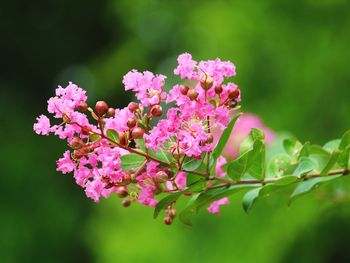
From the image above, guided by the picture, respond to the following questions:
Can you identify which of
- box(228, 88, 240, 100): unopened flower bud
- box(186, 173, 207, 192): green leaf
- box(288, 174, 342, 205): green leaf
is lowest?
box(288, 174, 342, 205): green leaf

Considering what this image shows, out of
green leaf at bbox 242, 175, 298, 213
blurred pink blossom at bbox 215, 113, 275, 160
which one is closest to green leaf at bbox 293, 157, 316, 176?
green leaf at bbox 242, 175, 298, 213

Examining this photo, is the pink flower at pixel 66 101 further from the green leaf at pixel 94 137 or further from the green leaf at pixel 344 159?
the green leaf at pixel 344 159

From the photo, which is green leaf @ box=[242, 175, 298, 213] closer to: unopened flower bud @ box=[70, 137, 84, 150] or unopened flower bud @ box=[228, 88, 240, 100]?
unopened flower bud @ box=[228, 88, 240, 100]

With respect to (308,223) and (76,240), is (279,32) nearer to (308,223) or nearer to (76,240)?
(308,223)

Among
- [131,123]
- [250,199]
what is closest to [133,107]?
[131,123]

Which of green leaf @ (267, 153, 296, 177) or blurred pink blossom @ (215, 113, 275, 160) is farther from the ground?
blurred pink blossom @ (215, 113, 275, 160)

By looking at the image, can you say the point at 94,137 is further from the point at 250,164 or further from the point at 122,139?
the point at 250,164

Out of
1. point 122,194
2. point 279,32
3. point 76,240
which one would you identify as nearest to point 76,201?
point 76,240
